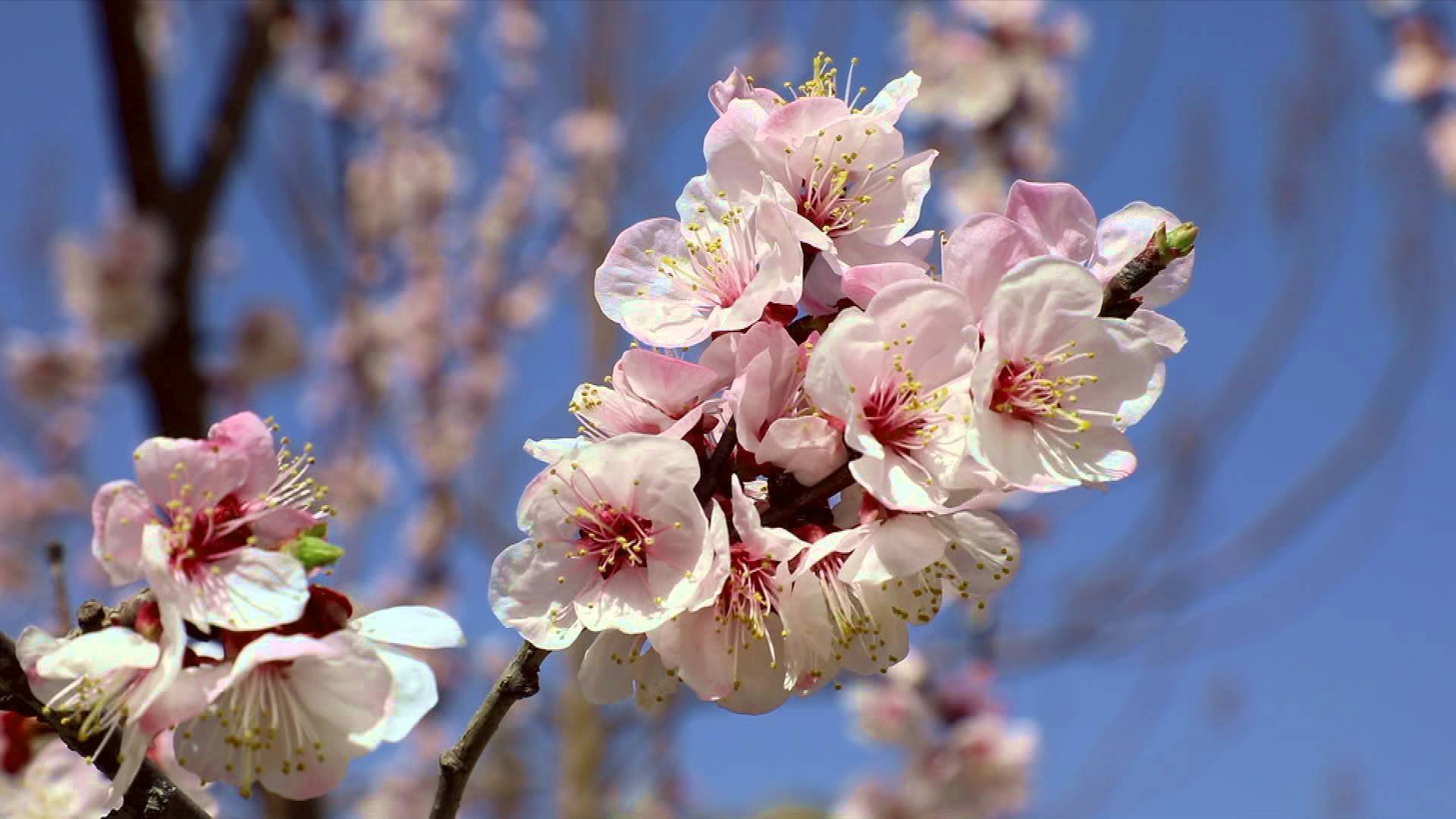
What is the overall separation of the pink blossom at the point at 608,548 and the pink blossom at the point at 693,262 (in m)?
0.11

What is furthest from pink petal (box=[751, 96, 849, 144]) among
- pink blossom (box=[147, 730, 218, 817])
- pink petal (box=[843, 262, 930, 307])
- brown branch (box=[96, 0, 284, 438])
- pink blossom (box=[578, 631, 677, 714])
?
brown branch (box=[96, 0, 284, 438])

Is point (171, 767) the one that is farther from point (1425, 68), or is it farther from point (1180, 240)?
point (1425, 68)

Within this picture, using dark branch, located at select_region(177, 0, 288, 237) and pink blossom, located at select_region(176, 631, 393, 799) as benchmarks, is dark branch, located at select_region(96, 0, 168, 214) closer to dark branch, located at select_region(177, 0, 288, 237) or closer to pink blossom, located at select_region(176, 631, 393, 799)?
dark branch, located at select_region(177, 0, 288, 237)

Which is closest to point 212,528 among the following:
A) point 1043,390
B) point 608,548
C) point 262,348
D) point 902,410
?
point 608,548

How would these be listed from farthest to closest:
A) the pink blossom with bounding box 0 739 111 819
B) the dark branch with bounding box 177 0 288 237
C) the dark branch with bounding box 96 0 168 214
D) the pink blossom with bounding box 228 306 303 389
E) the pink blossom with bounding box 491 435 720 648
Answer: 1. the pink blossom with bounding box 228 306 303 389
2. the dark branch with bounding box 177 0 288 237
3. the dark branch with bounding box 96 0 168 214
4. the pink blossom with bounding box 0 739 111 819
5. the pink blossom with bounding box 491 435 720 648

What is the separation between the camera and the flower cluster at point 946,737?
9.42 feet

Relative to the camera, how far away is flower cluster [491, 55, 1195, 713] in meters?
0.82

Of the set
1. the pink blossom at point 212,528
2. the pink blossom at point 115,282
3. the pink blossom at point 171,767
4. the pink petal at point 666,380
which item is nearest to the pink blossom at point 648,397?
the pink petal at point 666,380

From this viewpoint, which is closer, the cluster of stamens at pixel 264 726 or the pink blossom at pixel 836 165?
the cluster of stamens at pixel 264 726

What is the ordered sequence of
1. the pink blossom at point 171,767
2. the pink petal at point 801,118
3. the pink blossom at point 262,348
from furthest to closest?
the pink blossom at point 262,348, the pink blossom at point 171,767, the pink petal at point 801,118

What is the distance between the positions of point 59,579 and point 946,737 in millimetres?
2242

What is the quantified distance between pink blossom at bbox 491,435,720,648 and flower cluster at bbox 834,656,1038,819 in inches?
83.0

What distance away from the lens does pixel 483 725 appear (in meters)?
0.81

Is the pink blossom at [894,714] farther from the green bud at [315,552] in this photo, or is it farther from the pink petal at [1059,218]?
the green bud at [315,552]
